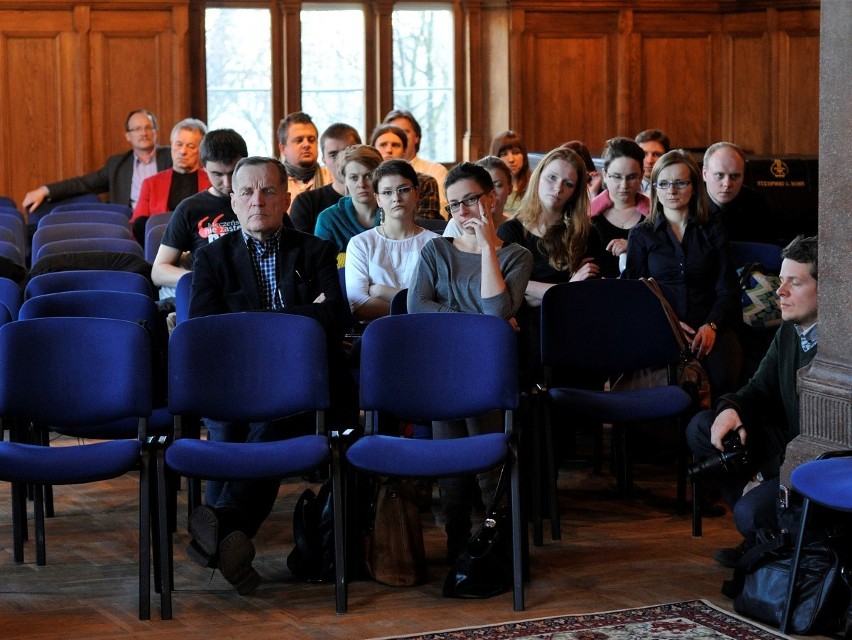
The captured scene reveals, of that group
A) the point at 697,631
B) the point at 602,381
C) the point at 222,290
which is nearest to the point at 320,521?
the point at 222,290

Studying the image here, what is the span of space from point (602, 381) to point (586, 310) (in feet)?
1.48

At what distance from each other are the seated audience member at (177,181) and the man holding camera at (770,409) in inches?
160

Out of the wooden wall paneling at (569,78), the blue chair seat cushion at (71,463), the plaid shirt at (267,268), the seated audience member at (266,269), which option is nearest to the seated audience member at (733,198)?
the seated audience member at (266,269)

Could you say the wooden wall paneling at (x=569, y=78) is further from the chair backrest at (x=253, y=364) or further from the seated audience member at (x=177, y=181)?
the chair backrest at (x=253, y=364)

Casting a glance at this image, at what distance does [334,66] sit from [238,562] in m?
7.33

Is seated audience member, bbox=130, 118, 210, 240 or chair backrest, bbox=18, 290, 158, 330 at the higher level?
seated audience member, bbox=130, 118, 210, 240

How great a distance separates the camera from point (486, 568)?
415 centimetres

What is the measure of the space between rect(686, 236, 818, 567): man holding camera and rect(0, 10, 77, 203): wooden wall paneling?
23.1ft

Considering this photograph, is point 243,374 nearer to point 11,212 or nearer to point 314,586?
point 314,586

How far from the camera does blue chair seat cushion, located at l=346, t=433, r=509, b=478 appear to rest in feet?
13.3

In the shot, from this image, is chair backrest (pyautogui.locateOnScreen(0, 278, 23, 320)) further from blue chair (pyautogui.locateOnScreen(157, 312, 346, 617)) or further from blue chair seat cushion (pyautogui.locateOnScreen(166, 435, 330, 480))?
blue chair seat cushion (pyautogui.locateOnScreen(166, 435, 330, 480))

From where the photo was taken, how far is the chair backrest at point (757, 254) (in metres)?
5.96

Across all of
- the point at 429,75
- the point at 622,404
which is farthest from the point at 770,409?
the point at 429,75

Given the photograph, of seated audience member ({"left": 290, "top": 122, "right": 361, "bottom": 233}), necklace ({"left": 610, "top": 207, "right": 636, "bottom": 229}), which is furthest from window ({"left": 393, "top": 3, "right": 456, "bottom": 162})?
necklace ({"left": 610, "top": 207, "right": 636, "bottom": 229})
